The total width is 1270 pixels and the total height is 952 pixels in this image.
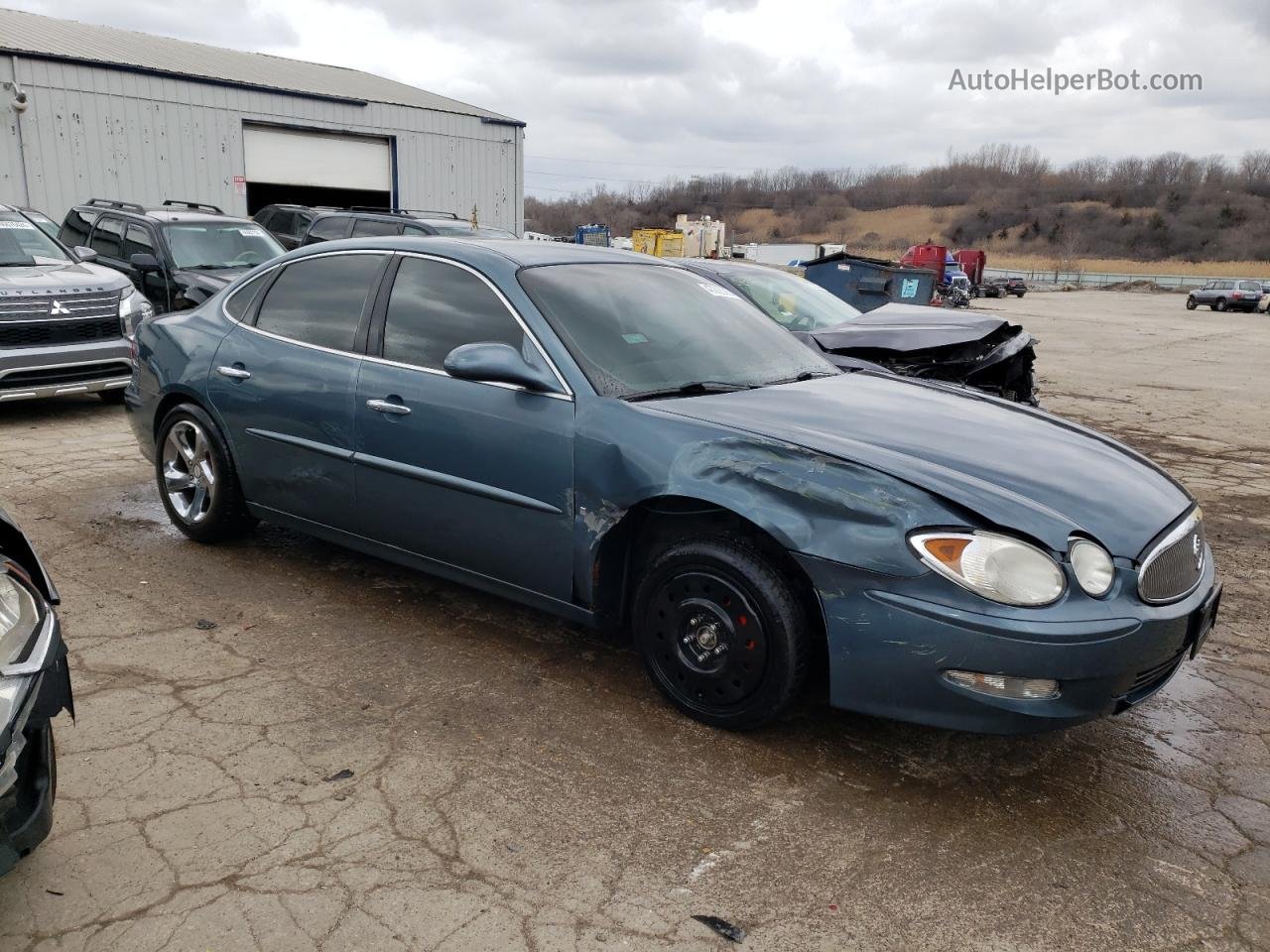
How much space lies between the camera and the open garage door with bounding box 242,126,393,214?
68.5 feet

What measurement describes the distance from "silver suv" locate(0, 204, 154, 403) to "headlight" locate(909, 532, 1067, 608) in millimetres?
6823

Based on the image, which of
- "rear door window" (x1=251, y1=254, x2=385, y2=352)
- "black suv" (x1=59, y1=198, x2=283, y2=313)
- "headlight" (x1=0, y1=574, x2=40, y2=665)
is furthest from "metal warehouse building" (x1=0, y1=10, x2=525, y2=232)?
"headlight" (x1=0, y1=574, x2=40, y2=665)

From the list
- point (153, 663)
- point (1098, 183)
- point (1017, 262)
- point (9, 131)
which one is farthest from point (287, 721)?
point (1098, 183)

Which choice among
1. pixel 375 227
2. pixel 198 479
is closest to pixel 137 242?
pixel 375 227

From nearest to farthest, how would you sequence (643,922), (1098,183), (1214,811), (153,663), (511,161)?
(643,922) < (1214,811) < (153,663) < (511,161) < (1098,183)

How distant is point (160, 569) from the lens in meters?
4.70

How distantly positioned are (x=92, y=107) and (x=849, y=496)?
1975 cm

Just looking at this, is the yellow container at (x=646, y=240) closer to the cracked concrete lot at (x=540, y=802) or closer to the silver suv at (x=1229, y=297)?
the silver suv at (x=1229, y=297)

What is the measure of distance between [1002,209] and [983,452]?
127 metres

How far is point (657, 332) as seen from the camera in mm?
3895

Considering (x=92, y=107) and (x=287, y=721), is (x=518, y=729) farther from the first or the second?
(x=92, y=107)

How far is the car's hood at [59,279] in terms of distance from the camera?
764 centimetres

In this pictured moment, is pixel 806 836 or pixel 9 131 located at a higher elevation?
pixel 9 131

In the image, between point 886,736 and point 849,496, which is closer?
point 849,496
